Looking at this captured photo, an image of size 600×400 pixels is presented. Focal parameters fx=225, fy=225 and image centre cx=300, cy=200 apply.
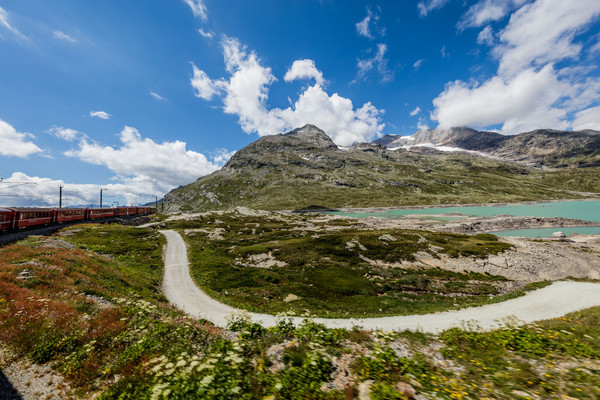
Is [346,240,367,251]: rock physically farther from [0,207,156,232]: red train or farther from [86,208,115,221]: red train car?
[86,208,115,221]: red train car

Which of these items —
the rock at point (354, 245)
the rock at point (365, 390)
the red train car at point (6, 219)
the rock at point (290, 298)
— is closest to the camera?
the rock at point (365, 390)

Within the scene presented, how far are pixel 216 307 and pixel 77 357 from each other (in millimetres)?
15749

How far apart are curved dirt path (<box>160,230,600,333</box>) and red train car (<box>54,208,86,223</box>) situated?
186 ft

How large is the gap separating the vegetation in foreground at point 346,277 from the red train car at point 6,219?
100 ft

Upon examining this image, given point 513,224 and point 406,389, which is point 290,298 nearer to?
point 406,389

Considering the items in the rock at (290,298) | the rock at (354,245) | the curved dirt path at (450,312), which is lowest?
the rock at (290,298)

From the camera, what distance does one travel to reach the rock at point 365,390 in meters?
7.08

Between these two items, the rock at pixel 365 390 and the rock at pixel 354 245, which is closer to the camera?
the rock at pixel 365 390

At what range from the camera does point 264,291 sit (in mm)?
29500

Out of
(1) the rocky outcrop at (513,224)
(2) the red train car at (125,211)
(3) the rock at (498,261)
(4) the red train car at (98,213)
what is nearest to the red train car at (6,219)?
(4) the red train car at (98,213)

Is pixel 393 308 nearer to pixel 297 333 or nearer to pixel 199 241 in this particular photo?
pixel 297 333

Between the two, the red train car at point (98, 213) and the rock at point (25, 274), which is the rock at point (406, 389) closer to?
the rock at point (25, 274)

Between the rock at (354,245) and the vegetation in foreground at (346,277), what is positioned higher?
the rock at (354,245)

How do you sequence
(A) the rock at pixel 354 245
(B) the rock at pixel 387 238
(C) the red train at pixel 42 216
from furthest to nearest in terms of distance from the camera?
(B) the rock at pixel 387 238, (A) the rock at pixel 354 245, (C) the red train at pixel 42 216
